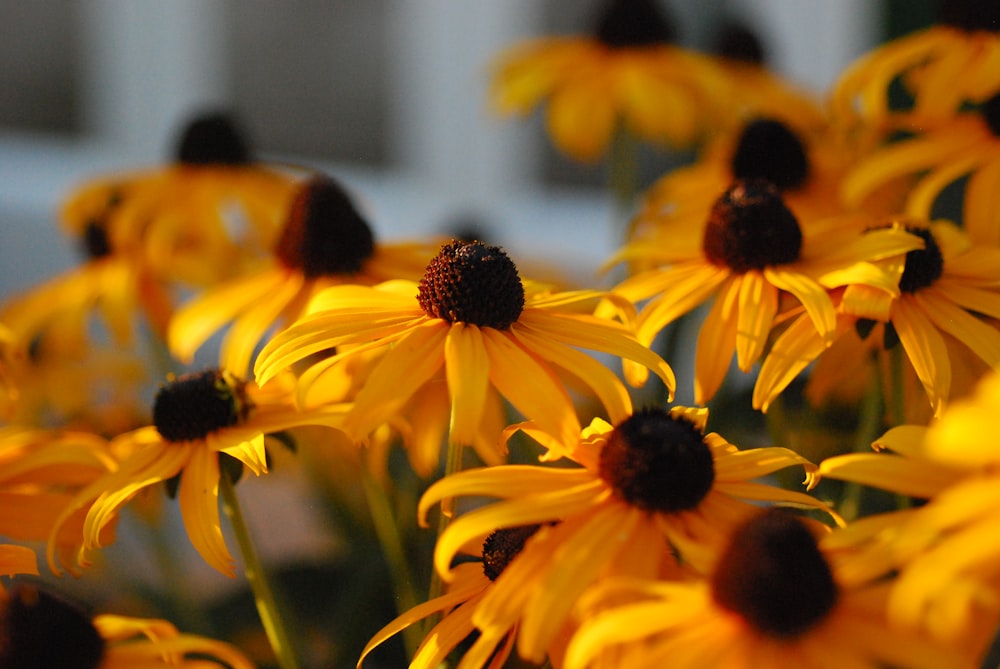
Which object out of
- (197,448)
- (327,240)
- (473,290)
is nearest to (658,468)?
(473,290)

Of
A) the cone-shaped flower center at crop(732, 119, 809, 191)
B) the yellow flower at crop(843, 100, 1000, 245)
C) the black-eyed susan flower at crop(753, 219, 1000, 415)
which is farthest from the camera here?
the cone-shaped flower center at crop(732, 119, 809, 191)

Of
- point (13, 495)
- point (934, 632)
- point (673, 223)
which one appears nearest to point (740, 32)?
point (673, 223)

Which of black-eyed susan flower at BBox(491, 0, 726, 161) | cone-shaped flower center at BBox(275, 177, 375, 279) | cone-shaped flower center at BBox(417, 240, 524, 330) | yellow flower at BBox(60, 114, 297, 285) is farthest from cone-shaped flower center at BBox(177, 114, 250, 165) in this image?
cone-shaped flower center at BBox(417, 240, 524, 330)

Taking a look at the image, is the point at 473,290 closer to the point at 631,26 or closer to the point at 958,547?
the point at 958,547

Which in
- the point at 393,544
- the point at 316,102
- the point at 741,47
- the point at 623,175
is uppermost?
the point at 741,47

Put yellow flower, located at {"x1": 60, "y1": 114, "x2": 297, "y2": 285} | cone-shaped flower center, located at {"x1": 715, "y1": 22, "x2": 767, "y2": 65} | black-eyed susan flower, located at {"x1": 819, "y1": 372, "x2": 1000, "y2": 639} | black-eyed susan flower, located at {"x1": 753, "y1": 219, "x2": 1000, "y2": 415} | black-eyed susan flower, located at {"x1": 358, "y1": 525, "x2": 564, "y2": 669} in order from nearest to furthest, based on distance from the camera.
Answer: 1. black-eyed susan flower, located at {"x1": 819, "y1": 372, "x2": 1000, "y2": 639}
2. black-eyed susan flower, located at {"x1": 358, "y1": 525, "x2": 564, "y2": 669}
3. black-eyed susan flower, located at {"x1": 753, "y1": 219, "x2": 1000, "y2": 415}
4. yellow flower, located at {"x1": 60, "y1": 114, "x2": 297, "y2": 285}
5. cone-shaped flower center, located at {"x1": 715, "y1": 22, "x2": 767, "y2": 65}

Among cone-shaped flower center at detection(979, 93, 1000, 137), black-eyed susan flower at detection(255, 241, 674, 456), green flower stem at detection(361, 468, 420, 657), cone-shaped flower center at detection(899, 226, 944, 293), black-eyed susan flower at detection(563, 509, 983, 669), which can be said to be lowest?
green flower stem at detection(361, 468, 420, 657)

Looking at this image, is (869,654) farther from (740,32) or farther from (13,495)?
(740,32)

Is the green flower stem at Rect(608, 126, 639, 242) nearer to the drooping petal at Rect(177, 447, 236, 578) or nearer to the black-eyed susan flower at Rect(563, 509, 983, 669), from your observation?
the drooping petal at Rect(177, 447, 236, 578)
